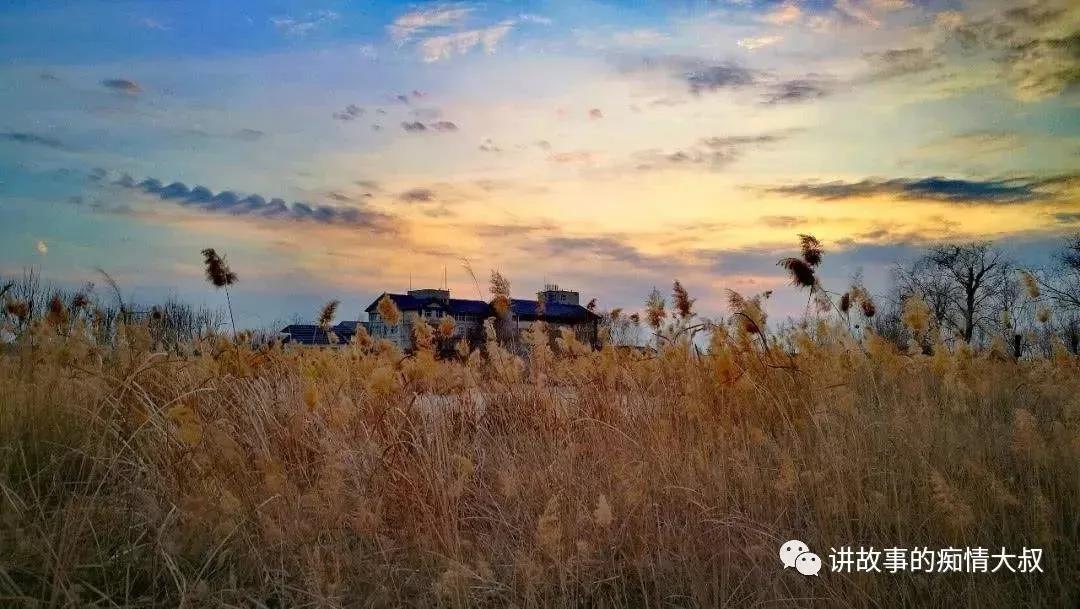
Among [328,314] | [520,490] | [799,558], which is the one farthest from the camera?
[328,314]

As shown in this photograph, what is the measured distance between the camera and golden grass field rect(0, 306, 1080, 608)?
302 centimetres

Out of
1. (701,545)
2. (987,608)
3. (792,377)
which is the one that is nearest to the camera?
(987,608)

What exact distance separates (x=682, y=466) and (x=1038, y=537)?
143cm

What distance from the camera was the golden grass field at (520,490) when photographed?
3.02 meters

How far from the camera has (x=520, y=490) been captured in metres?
4.06

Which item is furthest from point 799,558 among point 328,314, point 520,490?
point 328,314

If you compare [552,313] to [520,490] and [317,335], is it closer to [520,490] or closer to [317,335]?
[317,335]

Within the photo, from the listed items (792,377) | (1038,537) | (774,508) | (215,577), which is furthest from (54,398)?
(1038,537)

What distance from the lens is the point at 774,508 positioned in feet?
12.2

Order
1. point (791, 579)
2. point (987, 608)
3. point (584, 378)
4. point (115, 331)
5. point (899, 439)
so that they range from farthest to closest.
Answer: point (115, 331), point (584, 378), point (899, 439), point (791, 579), point (987, 608)

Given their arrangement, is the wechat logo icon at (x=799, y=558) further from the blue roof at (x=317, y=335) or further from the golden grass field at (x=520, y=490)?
the blue roof at (x=317, y=335)

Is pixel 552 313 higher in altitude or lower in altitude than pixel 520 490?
higher

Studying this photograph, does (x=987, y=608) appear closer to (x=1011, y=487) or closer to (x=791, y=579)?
(x=791, y=579)

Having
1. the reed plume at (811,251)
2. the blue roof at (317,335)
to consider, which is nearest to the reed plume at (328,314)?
the blue roof at (317,335)
